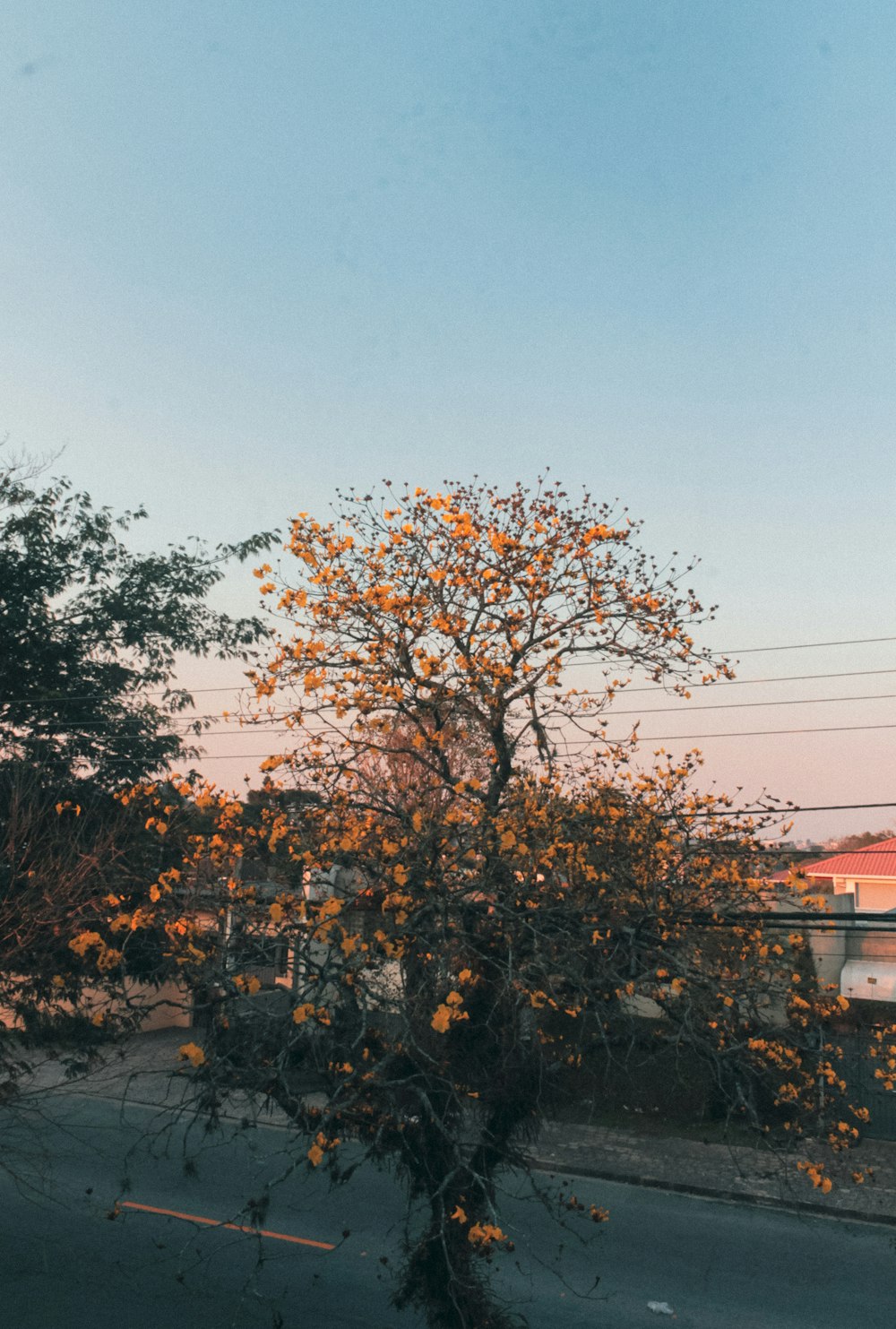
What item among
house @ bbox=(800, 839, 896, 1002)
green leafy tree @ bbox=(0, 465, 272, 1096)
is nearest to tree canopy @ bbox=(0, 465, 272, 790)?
green leafy tree @ bbox=(0, 465, 272, 1096)

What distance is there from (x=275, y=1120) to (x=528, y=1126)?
42.3 feet

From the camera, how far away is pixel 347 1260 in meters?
13.0

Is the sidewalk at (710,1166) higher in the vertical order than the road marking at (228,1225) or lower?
higher

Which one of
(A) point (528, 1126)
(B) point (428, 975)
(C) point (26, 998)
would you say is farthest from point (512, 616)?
(C) point (26, 998)

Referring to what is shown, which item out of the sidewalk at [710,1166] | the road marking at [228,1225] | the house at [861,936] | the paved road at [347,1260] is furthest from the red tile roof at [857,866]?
the road marking at [228,1225]

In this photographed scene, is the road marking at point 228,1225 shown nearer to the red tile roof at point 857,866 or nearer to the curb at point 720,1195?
the curb at point 720,1195

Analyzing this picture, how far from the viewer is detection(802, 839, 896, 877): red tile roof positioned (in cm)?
3130

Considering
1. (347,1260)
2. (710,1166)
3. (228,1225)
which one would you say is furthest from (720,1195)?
(228,1225)

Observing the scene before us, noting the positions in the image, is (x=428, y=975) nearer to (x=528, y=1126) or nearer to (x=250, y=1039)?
(x=250, y=1039)

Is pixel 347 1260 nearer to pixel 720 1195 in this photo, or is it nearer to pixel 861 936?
pixel 720 1195

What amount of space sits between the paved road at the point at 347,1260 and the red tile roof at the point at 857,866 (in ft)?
57.5

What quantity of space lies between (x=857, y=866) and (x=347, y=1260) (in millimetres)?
25377

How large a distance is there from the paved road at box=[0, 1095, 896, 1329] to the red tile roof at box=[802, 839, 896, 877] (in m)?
17.5

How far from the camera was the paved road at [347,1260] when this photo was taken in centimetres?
1145
